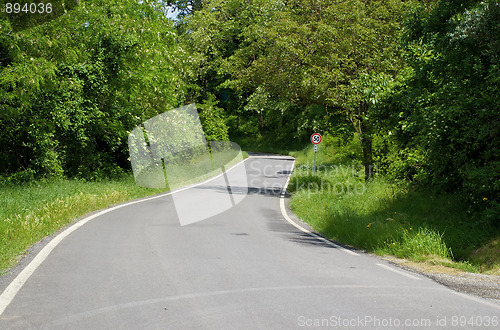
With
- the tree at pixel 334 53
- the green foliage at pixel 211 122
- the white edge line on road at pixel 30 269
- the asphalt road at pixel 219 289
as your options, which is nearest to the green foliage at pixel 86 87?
the tree at pixel 334 53

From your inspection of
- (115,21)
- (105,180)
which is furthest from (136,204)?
(115,21)

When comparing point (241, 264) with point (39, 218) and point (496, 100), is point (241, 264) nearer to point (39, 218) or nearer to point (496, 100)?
point (39, 218)

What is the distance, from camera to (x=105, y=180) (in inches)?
867

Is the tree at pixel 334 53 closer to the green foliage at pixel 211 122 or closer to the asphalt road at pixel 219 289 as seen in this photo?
the asphalt road at pixel 219 289

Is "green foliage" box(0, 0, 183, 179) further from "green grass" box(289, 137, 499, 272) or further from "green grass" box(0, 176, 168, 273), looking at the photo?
"green grass" box(289, 137, 499, 272)

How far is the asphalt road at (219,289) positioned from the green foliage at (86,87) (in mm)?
9736

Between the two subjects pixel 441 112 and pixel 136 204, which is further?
pixel 136 204

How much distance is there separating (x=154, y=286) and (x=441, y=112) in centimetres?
761

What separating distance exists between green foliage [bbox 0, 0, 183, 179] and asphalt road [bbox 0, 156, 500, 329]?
31.9ft

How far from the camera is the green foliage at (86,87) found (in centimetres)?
1719

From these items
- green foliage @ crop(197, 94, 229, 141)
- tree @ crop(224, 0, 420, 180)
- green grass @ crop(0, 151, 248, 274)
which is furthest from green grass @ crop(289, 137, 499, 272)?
green foliage @ crop(197, 94, 229, 141)

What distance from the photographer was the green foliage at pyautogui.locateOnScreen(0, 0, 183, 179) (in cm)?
1719

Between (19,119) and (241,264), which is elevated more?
(19,119)

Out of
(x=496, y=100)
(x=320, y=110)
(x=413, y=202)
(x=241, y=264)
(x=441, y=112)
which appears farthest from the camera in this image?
(x=320, y=110)
